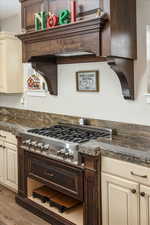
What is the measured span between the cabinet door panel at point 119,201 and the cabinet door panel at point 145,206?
0.04 m

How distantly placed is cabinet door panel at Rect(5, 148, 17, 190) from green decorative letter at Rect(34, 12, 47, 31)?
157 centimetres

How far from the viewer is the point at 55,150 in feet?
8.07

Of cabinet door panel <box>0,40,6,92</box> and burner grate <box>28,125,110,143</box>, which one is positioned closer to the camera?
burner grate <box>28,125,110,143</box>

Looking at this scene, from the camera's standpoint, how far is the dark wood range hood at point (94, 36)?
6.81ft

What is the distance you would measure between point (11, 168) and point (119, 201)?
1710mm

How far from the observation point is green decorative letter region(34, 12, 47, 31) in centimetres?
254

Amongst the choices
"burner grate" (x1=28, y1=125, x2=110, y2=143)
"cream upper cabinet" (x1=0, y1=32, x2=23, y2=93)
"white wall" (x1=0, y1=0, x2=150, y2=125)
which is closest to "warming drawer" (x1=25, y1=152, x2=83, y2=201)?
"burner grate" (x1=28, y1=125, x2=110, y2=143)

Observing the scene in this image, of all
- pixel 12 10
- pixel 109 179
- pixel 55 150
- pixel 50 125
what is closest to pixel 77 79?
pixel 50 125

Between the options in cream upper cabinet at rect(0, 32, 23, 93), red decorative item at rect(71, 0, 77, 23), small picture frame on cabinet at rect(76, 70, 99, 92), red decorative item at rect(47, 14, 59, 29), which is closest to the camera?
red decorative item at rect(71, 0, 77, 23)

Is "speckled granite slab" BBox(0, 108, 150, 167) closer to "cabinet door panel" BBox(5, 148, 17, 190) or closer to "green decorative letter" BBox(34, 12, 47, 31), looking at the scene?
"cabinet door panel" BBox(5, 148, 17, 190)

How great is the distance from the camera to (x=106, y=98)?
2.73 meters

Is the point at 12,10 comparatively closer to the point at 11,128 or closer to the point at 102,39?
the point at 11,128

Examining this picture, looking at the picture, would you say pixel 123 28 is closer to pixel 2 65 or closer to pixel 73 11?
pixel 73 11

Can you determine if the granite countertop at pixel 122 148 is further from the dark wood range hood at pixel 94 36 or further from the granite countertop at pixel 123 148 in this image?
the dark wood range hood at pixel 94 36
